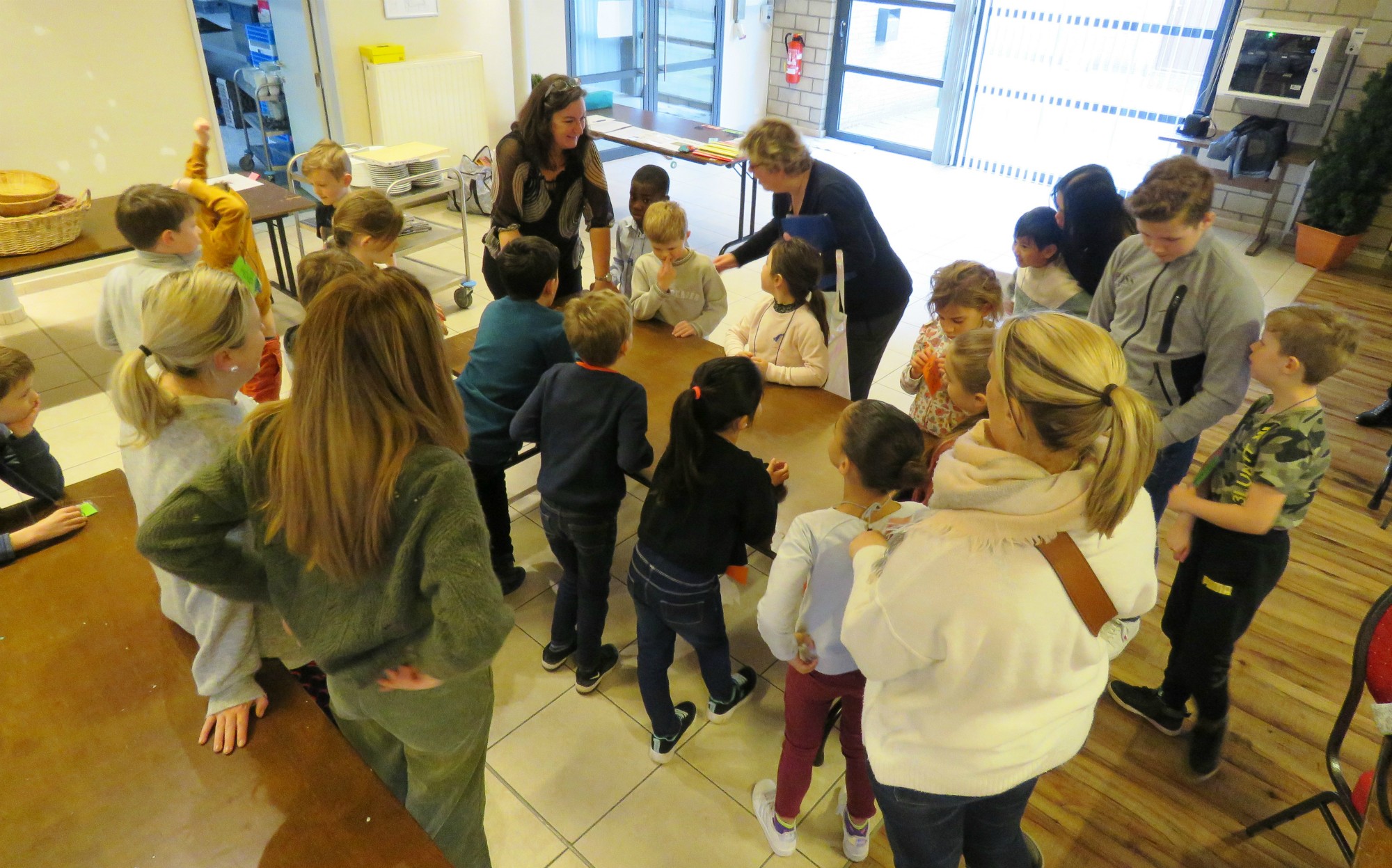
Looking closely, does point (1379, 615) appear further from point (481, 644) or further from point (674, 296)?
point (674, 296)

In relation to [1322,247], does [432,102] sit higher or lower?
higher

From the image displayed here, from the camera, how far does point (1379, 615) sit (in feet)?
5.67

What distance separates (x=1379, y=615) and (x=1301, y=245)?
5.89 meters

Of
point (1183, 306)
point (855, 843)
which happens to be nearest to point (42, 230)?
point (855, 843)

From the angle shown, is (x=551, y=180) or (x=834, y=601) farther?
(x=551, y=180)

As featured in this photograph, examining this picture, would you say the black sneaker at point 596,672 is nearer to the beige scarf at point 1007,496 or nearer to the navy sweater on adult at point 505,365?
the navy sweater on adult at point 505,365

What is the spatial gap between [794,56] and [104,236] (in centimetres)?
722

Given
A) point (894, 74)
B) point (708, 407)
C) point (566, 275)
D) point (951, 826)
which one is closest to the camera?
point (951, 826)

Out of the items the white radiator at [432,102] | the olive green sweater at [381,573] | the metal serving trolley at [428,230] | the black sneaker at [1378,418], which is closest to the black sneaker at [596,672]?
the olive green sweater at [381,573]

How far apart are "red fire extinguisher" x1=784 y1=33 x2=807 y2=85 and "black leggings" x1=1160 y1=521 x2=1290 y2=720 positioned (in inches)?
317

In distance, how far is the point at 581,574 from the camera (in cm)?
237

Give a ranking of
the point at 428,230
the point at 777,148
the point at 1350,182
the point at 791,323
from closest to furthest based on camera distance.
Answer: the point at 791,323 < the point at 777,148 < the point at 428,230 < the point at 1350,182

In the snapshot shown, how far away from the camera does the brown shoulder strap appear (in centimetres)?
118

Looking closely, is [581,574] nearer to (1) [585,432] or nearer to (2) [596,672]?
(2) [596,672]
